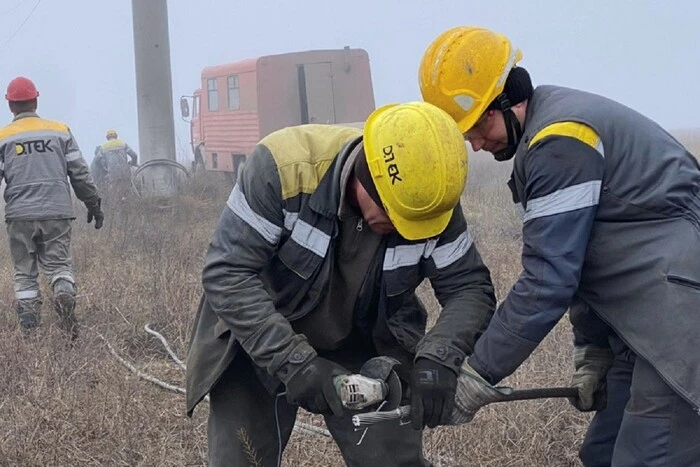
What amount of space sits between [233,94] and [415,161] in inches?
589

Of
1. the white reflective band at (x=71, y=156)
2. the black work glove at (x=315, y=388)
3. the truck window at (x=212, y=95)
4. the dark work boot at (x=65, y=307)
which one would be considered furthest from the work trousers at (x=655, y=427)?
the truck window at (x=212, y=95)

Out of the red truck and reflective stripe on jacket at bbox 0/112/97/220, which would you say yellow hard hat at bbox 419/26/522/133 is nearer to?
reflective stripe on jacket at bbox 0/112/97/220

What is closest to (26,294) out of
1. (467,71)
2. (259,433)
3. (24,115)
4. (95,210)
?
(95,210)

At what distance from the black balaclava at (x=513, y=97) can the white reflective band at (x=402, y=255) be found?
0.43 meters

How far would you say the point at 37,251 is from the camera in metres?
6.83

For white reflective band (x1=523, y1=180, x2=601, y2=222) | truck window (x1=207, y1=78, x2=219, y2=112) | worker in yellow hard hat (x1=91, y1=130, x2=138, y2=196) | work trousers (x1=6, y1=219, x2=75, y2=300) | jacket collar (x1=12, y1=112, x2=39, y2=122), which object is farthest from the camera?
truck window (x1=207, y1=78, x2=219, y2=112)

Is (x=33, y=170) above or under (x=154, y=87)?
above

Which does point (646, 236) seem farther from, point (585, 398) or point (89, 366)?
point (89, 366)

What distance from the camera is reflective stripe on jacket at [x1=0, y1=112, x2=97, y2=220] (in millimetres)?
6703

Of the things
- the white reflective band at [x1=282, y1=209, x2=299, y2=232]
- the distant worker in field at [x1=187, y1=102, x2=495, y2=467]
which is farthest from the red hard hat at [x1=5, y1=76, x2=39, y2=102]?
the white reflective band at [x1=282, y1=209, x2=299, y2=232]

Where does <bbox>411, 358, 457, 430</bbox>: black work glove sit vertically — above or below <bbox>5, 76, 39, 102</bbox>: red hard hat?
below

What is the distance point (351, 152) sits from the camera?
9.70 ft

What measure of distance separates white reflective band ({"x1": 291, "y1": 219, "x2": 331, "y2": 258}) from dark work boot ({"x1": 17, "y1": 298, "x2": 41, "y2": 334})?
13.1ft

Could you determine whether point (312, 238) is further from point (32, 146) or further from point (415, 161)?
point (32, 146)
